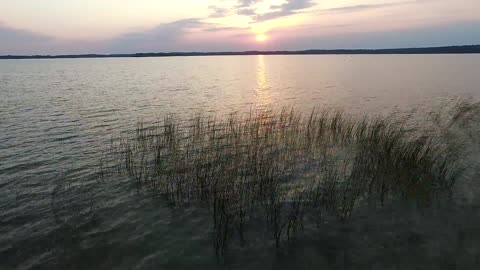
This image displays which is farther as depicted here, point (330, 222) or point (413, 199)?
point (413, 199)

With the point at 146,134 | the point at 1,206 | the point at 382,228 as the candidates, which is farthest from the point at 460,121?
the point at 1,206

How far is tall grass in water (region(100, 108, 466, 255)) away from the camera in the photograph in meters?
10.1

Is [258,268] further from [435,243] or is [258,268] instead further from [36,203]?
[36,203]

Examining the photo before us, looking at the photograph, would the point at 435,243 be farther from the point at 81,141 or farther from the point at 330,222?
the point at 81,141

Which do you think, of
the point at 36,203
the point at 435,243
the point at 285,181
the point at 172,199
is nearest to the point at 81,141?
the point at 36,203

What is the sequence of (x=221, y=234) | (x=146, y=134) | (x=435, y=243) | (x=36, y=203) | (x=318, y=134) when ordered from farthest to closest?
(x=146, y=134) < (x=318, y=134) < (x=36, y=203) < (x=221, y=234) < (x=435, y=243)

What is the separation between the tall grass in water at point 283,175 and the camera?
10070mm

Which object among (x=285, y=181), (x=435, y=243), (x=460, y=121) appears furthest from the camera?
(x=460, y=121)

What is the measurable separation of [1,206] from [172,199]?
17.4 feet

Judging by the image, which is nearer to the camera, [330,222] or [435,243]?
[435,243]

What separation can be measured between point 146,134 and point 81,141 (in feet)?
11.5

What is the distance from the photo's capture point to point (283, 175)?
13.6 metres

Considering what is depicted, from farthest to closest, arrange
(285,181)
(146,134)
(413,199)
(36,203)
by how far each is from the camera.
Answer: (146,134) < (285,181) < (36,203) < (413,199)

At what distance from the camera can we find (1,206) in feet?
37.0
